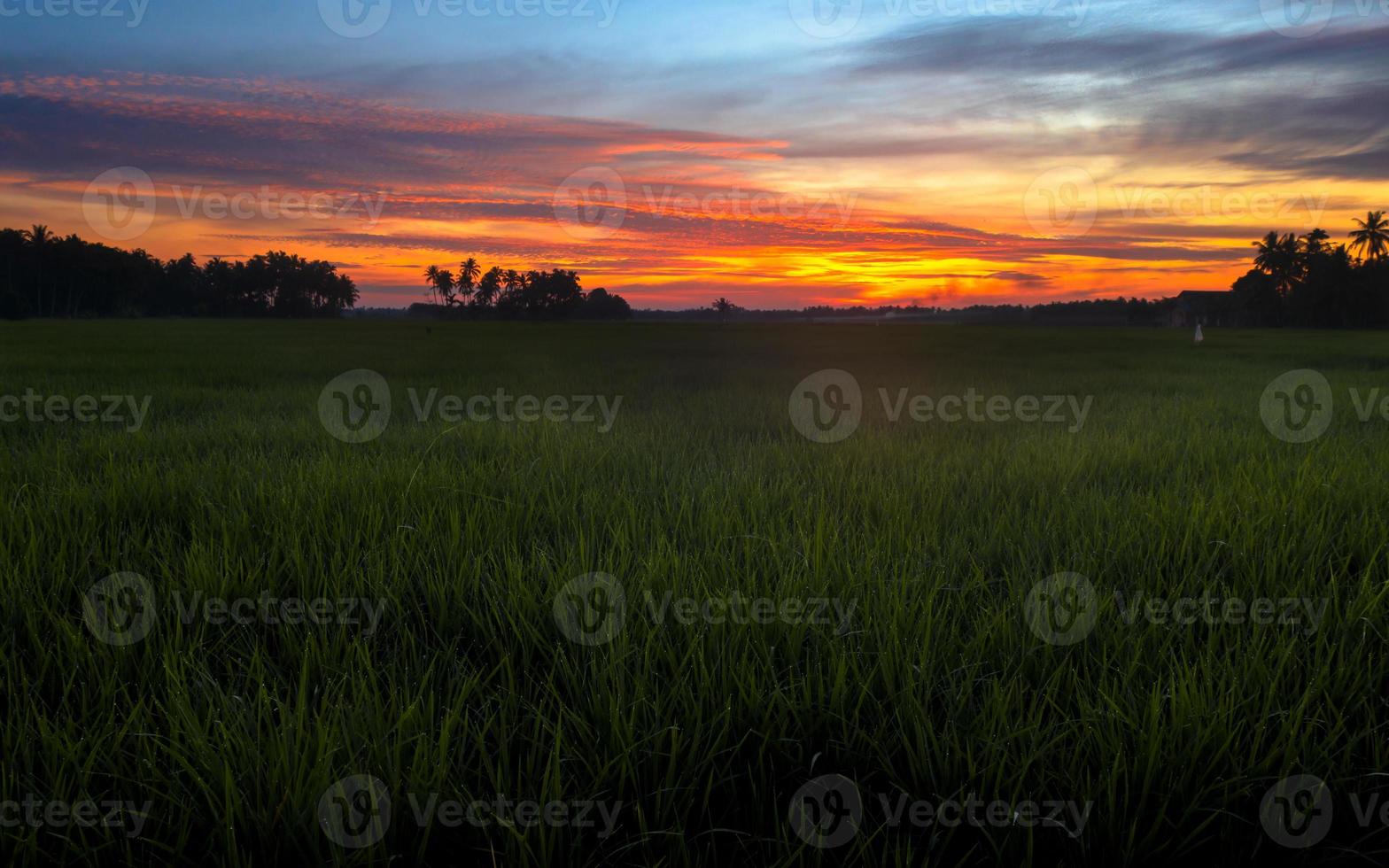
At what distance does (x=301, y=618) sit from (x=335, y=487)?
1.38 m

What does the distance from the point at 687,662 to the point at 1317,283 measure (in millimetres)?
79885

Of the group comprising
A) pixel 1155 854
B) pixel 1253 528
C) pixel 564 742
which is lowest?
pixel 1155 854

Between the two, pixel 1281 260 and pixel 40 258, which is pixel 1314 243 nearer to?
pixel 1281 260

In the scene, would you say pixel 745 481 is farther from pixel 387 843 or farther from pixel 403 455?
pixel 387 843

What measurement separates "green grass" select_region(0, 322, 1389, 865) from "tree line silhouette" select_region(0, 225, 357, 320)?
8087 centimetres

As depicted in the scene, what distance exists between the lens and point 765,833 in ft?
4.29

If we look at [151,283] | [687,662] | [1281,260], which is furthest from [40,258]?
[1281,260]

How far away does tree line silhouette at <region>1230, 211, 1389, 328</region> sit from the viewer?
58.4 metres

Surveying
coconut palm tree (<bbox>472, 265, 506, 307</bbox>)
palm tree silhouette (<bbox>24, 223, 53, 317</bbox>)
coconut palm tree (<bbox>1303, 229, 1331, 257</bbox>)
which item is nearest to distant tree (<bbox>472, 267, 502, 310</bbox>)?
coconut palm tree (<bbox>472, 265, 506, 307</bbox>)

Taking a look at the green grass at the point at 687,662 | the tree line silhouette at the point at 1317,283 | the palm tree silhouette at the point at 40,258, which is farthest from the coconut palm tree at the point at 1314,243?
the palm tree silhouette at the point at 40,258

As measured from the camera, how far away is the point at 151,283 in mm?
84500

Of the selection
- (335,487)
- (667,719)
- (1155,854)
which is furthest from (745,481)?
(1155,854)

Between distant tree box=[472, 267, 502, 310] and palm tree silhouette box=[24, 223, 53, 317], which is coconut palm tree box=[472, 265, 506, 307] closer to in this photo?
distant tree box=[472, 267, 502, 310]

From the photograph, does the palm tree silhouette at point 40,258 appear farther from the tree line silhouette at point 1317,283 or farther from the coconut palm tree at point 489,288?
the tree line silhouette at point 1317,283
